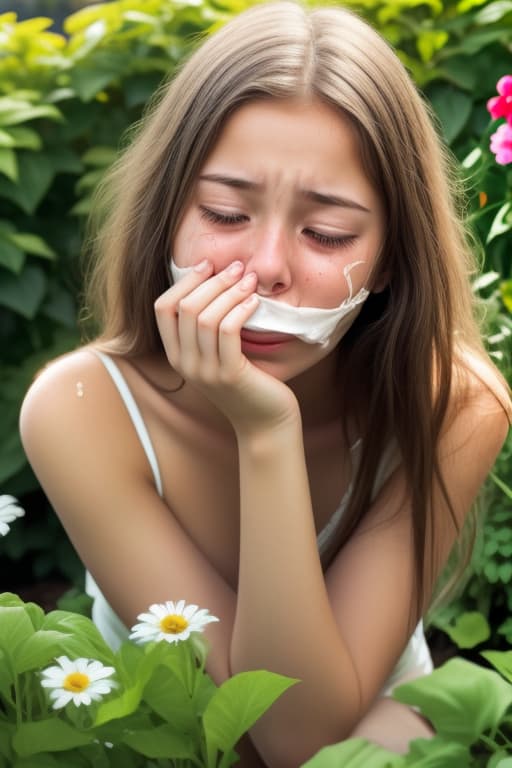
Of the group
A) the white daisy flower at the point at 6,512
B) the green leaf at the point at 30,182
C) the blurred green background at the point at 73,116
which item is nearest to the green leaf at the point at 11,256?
the blurred green background at the point at 73,116

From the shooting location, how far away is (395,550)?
205cm

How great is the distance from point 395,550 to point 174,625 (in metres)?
0.88

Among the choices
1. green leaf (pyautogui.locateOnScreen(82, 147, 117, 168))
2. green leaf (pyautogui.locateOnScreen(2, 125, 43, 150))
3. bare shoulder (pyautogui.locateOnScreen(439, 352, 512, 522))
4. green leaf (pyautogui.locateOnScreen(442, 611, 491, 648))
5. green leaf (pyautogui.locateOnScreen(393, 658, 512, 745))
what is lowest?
green leaf (pyautogui.locateOnScreen(442, 611, 491, 648))

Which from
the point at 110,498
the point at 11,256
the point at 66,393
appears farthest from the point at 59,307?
the point at 110,498

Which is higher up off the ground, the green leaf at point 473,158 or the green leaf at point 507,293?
the green leaf at point 473,158

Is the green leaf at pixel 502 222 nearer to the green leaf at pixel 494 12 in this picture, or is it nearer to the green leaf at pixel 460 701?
the green leaf at pixel 494 12

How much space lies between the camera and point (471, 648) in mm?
3125

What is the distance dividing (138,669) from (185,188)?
90 cm

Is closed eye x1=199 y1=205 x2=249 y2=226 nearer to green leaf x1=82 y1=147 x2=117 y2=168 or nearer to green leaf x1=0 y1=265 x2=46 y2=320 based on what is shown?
green leaf x1=0 y1=265 x2=46 y2=320

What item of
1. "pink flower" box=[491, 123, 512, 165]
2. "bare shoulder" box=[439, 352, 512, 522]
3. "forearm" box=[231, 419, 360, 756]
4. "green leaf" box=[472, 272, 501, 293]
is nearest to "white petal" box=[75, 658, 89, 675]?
"forearm" box=[231, 419, 360, 756]

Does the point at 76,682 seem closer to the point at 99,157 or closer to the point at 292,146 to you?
the point at 292,146

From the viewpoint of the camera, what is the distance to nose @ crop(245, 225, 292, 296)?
68.7 inches

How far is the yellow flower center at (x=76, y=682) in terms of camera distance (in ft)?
3.74

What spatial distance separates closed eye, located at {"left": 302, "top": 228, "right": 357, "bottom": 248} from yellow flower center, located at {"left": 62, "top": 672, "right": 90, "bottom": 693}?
840mm
